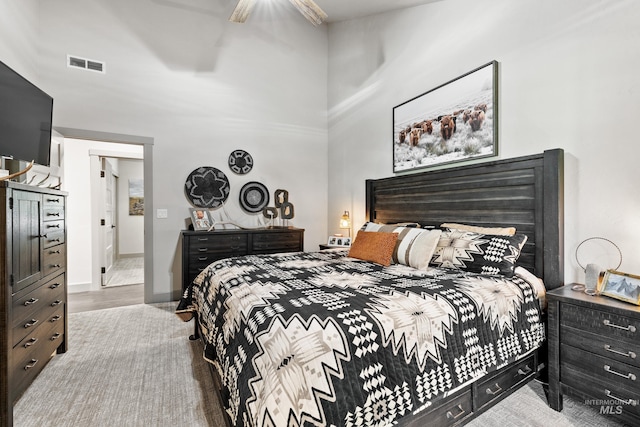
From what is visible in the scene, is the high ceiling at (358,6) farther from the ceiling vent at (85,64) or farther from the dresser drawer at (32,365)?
the dresser drawer at (32,365)

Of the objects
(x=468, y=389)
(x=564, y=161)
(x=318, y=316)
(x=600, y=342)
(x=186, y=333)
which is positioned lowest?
(x=186, y=333)

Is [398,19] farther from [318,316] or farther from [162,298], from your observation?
[162,298]

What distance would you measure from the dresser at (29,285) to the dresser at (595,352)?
3.13m

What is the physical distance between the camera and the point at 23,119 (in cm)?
223

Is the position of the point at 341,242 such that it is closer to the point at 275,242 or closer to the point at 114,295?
the point at 275,242

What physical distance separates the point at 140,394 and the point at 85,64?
3.86 meters

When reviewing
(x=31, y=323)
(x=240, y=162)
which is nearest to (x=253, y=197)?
(x=240, y=162)

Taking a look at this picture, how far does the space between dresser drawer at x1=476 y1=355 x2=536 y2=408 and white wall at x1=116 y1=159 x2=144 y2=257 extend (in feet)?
26.6

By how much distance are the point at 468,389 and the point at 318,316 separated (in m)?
1.03

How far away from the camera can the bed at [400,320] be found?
1.12 metres

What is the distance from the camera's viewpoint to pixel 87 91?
11.9ft

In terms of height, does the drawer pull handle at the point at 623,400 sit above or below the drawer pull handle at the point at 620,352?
below

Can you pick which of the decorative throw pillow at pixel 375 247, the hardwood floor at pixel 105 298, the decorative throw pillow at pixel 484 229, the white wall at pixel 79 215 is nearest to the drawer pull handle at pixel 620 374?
Result: the decorative throw pillow at pixel 484 229

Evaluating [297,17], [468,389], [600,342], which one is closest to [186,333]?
[468,389]
